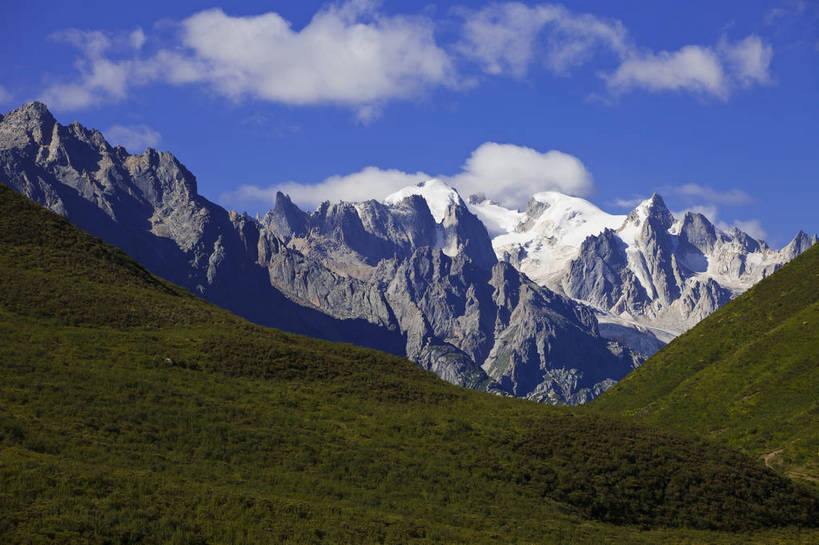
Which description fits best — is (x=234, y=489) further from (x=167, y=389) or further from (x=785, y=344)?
(x=785, y=344)

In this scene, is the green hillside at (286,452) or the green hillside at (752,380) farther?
the green hillside at (752,380)

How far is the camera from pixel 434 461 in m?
75.0

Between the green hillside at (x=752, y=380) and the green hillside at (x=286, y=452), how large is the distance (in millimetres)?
17423

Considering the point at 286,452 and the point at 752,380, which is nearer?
the point at 286,452

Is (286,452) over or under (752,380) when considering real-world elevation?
under

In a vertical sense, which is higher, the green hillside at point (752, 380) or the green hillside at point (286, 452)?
the green hillside at point (752, 380)

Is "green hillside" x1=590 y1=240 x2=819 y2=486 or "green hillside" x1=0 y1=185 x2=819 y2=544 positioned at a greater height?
"green hillside" x1=590 y1=240 x2=819 y2=486

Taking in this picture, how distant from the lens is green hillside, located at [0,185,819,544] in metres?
48.7

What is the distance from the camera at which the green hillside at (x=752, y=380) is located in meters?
101

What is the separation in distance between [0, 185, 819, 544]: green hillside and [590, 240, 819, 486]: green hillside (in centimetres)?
1742

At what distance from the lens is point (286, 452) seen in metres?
69.5

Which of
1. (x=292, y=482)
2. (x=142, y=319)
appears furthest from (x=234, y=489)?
(x=142, y=319)

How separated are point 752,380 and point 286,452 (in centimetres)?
7739

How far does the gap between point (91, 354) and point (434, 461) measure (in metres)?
38.1
